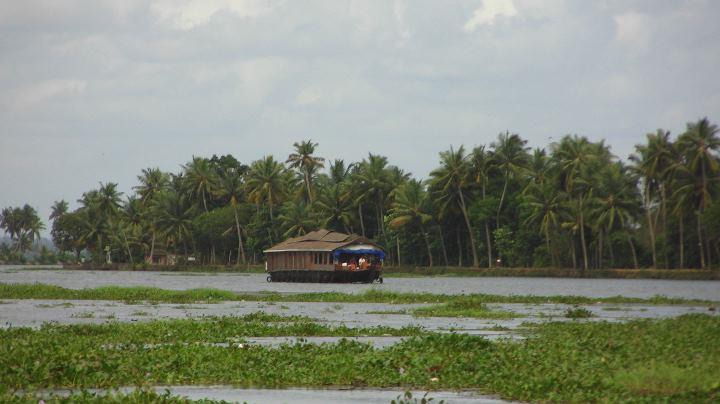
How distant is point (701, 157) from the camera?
81.9 metres

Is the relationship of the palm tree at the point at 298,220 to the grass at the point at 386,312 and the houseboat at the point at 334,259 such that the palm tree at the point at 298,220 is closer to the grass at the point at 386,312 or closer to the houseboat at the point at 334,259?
the houseboat at the point at 334,259

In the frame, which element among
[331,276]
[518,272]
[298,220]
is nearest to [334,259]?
[331,276]

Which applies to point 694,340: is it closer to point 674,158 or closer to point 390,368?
point 390,368

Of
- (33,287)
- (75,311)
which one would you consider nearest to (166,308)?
(75,311)

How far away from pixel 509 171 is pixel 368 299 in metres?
57.3

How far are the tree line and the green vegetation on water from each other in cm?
6217

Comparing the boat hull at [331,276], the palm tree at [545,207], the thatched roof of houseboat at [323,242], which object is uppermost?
the palm tree at [545,207]

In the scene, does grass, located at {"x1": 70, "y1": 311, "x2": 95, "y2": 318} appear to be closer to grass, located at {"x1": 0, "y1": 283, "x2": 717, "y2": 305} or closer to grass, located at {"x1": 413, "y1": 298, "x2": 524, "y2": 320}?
grass, located at {"x1": 0, "y1": 283, "x2": 717, "y2": 305}

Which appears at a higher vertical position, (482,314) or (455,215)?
(455,215)

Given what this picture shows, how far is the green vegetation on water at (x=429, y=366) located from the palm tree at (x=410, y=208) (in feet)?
274

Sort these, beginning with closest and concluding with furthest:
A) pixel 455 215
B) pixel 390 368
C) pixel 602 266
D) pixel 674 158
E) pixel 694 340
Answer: pixel 390 368
pixel 694 340
pixel 674 158
pixel 602 266
pixel 455 215

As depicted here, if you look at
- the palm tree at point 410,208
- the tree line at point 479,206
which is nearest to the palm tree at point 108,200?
the tree line at point 479,206

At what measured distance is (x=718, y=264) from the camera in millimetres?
87250

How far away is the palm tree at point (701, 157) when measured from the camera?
8169 centimetres
